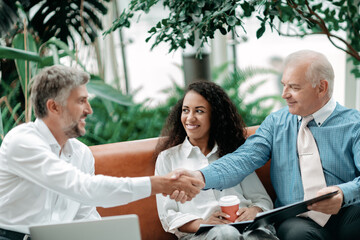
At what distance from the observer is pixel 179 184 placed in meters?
1.83

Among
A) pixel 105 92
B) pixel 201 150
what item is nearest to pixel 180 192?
pixel 201 150

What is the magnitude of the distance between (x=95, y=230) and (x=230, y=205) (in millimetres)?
698

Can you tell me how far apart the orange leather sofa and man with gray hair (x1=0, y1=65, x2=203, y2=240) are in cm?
44

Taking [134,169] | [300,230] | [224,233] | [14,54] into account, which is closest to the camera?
[224,233]

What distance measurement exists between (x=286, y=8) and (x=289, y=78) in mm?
860

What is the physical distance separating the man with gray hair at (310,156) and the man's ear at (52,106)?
73 cm

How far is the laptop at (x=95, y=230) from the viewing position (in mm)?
1312

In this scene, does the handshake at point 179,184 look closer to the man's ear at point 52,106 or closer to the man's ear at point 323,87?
the man's ear at point 52,106

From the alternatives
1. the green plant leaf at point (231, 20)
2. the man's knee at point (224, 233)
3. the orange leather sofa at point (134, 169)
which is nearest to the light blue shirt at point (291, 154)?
the man's knee at point (224, 233)

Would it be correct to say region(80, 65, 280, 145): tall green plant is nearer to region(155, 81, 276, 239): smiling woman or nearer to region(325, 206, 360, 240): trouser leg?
region(155, 81, 276, 239): smiling woman

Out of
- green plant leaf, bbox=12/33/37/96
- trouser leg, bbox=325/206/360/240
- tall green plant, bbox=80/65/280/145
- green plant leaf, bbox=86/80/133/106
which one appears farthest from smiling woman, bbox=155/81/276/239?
tall green plant, bbox=80/65/280/145

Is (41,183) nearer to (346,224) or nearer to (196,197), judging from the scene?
(196,197)

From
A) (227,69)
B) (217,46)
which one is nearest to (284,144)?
(227,69)

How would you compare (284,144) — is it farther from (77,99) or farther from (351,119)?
(77,99)
